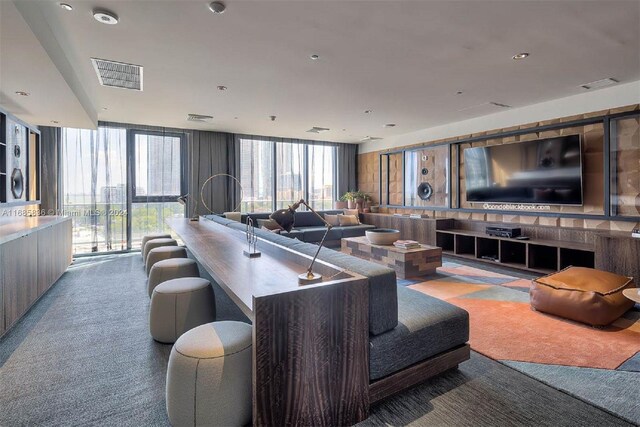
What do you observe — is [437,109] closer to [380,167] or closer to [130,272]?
[380,167]

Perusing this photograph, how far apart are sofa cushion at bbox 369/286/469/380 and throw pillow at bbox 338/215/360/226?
5016 millimetres

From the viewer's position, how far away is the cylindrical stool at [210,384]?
54.4 inches

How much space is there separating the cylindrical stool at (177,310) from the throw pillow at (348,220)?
4.94m

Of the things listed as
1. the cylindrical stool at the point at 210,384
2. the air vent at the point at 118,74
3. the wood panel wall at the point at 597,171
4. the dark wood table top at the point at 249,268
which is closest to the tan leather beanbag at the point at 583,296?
the wood panel wall at the point at 597,171

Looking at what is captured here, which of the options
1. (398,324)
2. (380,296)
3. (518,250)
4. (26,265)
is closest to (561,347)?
(398,324)

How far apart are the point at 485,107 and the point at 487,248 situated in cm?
221

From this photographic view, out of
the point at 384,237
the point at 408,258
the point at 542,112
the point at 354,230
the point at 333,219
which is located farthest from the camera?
the point at 333,219

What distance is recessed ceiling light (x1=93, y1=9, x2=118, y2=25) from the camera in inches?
92.2

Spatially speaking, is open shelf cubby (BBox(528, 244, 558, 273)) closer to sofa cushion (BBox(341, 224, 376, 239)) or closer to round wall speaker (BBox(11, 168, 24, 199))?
sofa cushion (BBox(341, 224, 376, 239))

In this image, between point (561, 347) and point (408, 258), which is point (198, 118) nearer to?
point (408, 258)

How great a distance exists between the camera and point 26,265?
294 centimetres

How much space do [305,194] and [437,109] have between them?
3759 mm

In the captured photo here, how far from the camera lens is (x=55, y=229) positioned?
3.90 m

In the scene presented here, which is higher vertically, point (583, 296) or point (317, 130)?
point (317, 130)
